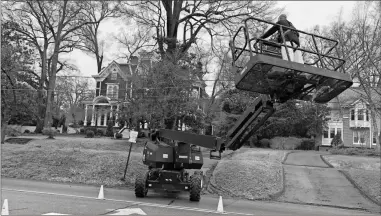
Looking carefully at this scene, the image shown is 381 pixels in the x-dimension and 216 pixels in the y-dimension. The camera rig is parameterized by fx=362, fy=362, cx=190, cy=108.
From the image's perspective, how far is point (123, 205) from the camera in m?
10.6

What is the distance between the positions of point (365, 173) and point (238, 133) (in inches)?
471

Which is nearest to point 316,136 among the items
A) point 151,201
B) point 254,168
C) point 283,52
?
point 254,168

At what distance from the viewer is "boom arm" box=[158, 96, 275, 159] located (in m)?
8.09

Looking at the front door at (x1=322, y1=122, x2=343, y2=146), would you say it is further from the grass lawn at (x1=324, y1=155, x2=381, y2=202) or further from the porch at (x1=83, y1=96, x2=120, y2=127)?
the porch at (x1=83, y1=96, x2=120, y2=127)

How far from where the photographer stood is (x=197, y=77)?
26.4 metres

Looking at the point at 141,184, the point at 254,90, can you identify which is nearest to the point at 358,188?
the point at 141,184

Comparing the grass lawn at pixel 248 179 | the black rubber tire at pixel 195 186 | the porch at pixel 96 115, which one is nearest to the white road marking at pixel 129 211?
the black rubber tire at pixel 195 186

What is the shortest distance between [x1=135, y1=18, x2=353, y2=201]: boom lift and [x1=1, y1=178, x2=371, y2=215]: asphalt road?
759 millimetres

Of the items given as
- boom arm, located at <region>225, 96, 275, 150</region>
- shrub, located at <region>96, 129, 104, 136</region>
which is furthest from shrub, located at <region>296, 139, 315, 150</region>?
boom arm, located at <region>225, 96, 275, 150</region>

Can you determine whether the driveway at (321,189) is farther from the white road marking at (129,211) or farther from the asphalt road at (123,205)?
the white road marking at (129,211)

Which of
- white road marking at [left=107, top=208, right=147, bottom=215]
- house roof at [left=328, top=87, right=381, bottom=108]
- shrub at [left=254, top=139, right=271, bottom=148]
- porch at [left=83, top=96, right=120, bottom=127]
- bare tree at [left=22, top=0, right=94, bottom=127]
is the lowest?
white road marking at [left=107, top=208, right=147, bottom=215]

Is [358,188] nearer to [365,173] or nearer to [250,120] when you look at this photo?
[365,173]

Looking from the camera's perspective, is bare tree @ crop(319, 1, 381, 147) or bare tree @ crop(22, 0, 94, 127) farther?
bare tree @ crop(22, 0, 94, 127)

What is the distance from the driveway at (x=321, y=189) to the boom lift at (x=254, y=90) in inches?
201
